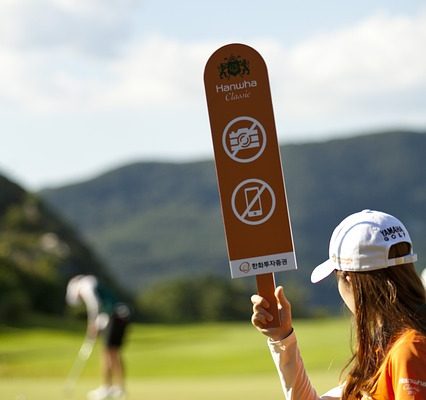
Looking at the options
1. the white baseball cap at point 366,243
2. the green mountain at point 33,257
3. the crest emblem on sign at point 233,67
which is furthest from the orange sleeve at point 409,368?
the green mountain at point 33,257

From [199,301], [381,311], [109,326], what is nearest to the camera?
[381,311]

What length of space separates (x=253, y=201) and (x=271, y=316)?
0.39 metres

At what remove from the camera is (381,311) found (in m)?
3.73

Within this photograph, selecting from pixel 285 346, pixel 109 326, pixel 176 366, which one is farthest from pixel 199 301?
pixel 285 346

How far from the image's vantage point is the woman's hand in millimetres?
3953

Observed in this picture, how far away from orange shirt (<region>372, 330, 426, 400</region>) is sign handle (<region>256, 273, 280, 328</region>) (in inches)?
17.2

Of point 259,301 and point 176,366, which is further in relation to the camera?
point 176,366

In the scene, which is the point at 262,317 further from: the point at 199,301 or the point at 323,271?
the point at 199,301

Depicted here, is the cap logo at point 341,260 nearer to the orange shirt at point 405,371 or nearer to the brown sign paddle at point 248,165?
the brown sign paddle at point 248,165

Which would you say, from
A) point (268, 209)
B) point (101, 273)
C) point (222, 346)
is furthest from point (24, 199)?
point (268, 209)

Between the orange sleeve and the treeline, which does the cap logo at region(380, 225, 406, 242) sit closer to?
the orange sleeve

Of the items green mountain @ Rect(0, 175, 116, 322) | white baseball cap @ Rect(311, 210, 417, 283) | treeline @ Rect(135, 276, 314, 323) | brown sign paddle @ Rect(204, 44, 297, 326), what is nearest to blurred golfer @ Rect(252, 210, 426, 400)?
white baseball cap @ Rect(311, 210, 417, 283)

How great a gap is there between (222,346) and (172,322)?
41432mm

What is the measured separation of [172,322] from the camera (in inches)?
2810
